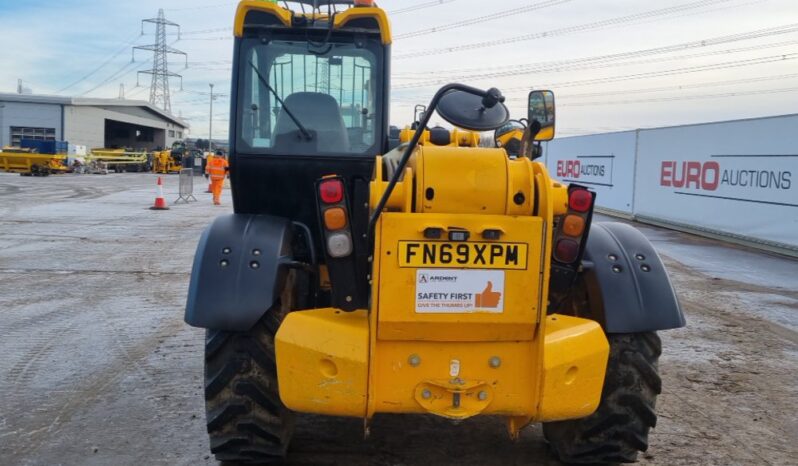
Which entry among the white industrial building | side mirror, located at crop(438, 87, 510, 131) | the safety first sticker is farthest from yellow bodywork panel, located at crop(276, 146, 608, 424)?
the white industrial building

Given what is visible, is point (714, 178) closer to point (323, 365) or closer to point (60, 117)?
point (323, 365)

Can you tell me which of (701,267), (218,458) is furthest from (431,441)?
(701,267)

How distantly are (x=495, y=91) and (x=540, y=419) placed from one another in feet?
4.76

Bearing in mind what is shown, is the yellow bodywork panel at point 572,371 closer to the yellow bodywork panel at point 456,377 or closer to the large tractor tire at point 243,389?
the yellow bodywork panel at point 456,377

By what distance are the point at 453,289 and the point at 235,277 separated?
1.14 metres

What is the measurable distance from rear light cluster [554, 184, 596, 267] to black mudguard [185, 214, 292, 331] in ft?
4.51

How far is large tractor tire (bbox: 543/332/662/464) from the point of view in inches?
150

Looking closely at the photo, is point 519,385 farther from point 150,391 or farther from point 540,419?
point 150,391

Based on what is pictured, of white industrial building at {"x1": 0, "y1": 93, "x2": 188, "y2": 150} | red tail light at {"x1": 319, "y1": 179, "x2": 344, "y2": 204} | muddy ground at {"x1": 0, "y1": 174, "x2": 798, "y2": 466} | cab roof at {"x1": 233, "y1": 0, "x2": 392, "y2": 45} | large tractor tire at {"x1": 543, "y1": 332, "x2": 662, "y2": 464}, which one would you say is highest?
white industrial building at {"x1": 0, "y1": 93, "x2": 188, "y2": 150}

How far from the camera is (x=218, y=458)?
396 centimetres

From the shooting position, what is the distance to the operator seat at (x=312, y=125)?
188 inches

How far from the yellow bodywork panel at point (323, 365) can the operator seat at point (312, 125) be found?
5.44 feet

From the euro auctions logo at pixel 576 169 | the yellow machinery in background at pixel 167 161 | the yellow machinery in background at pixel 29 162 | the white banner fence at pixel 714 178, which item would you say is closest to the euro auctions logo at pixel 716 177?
the white banner fence at pixel 714 178

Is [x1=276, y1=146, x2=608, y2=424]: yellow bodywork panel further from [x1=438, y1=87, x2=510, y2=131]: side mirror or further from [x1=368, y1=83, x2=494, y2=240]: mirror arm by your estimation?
[x1=438, y1=87, x2=510, y2=131]: side mirror
